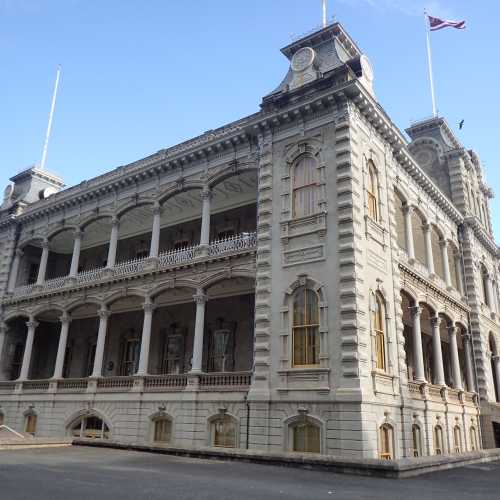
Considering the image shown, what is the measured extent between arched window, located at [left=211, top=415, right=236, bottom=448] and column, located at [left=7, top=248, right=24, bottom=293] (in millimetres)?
17416

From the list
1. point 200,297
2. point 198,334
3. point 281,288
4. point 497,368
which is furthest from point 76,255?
point 497,368

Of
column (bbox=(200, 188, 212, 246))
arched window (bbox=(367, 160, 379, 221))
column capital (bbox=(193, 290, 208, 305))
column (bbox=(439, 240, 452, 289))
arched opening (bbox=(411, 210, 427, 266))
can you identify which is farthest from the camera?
column (bbox=(439, 240, 452, 289))

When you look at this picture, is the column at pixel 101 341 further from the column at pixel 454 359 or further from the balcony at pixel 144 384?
the column at pixel 454 359

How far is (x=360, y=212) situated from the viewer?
18000 mm

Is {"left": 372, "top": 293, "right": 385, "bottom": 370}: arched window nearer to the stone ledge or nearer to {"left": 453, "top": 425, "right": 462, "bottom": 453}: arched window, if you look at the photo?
the stone ledge

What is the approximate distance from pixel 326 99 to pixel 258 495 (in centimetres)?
1431

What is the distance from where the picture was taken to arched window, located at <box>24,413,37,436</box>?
2476 cm

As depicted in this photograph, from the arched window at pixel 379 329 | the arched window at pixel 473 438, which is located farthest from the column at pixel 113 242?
the arched window at pixel 473 438

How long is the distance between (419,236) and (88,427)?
59.7 ft

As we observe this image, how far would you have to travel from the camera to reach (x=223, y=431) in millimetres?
18328

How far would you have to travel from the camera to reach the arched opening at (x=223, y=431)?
1794 centimetres

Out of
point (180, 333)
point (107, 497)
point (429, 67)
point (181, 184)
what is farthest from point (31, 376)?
point (429, 67)

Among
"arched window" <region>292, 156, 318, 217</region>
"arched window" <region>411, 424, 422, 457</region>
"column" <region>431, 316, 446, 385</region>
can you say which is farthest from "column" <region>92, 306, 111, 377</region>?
"column" <region>431, 316, 446, 385</region>

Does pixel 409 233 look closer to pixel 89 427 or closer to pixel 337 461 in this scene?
pixel 337 461
